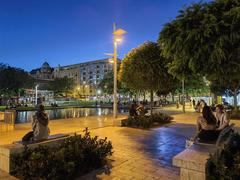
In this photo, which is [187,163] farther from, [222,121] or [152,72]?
[152,72]

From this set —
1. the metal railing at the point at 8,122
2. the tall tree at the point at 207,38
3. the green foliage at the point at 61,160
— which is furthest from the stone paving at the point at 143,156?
the metal railing at the point at 8,122

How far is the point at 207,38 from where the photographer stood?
469 cm

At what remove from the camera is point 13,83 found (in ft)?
124

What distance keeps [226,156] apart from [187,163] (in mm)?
841

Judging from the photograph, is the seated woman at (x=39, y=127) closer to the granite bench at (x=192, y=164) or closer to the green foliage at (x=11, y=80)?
the granite bench at (x=192, y=164)

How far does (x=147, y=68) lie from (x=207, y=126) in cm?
655

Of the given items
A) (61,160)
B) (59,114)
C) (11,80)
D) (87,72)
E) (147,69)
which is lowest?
(59,114)

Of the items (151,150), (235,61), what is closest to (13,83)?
(151,150)

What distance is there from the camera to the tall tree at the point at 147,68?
11.9 m

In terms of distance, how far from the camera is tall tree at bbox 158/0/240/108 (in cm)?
452

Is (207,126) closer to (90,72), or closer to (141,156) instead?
(141,156)

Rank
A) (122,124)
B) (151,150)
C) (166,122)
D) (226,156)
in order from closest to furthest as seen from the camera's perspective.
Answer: (226,156)
(151,150)
(122,124)
(166,122)

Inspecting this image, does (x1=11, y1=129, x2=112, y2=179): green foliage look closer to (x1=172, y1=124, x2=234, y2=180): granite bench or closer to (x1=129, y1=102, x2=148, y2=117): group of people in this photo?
(x1=172, y1=124, x2=234, y2=180): granite bench

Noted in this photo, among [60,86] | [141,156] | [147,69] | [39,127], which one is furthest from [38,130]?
[60,86]
